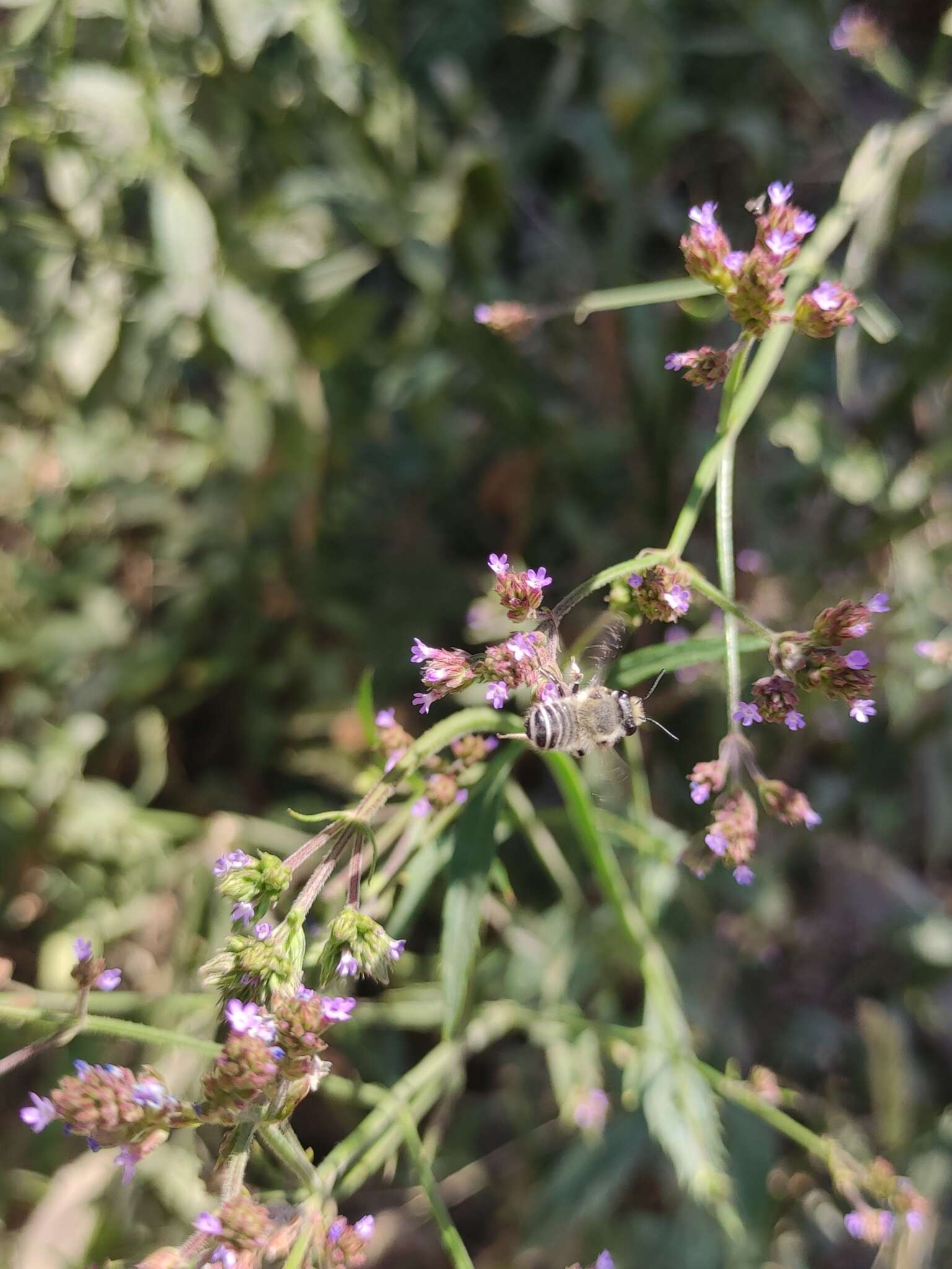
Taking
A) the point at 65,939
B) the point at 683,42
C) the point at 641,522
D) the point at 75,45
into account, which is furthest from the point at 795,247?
the point at 65,939

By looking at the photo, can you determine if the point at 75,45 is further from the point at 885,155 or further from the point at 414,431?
the point at 885,155

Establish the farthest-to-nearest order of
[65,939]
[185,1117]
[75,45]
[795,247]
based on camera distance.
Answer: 1. [65,939]
2. [75,45]
3. [795,247]
4. [185,1117]

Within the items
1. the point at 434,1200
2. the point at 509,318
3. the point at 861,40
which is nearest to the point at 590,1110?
the point at 434,1200

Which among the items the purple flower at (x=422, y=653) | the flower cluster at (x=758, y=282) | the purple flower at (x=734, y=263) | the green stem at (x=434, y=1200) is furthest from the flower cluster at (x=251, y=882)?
the purple flower at (x=734, y=263)

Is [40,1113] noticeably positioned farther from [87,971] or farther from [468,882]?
[468,882]

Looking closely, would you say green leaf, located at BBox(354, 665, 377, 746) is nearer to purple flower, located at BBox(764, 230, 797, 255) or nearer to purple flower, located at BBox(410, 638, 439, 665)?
purple flower, located at BBox(410, 638, 439, 665)

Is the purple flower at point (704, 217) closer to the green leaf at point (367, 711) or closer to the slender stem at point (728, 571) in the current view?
the slender stem at point (728, 571)
